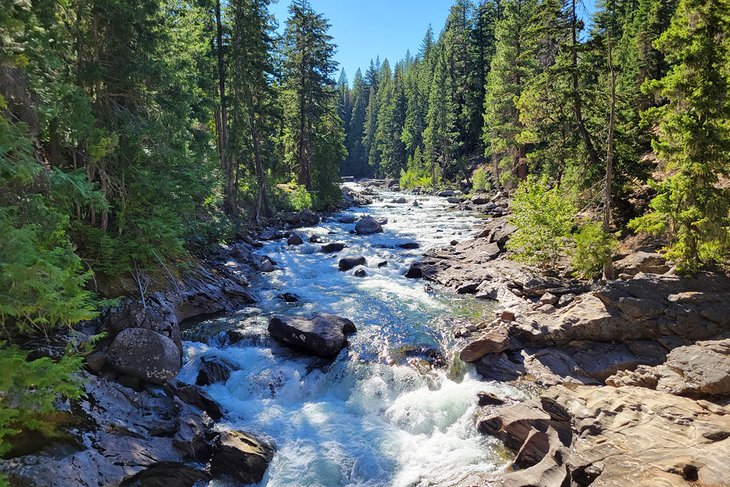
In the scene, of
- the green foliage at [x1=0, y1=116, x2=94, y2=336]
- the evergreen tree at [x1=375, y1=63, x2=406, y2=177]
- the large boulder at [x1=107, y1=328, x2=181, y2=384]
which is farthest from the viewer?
the evergreen tree at [x1=375, y1=63, x2=406, y2=177]

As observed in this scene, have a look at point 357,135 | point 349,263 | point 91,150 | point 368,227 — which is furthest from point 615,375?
point 357,135

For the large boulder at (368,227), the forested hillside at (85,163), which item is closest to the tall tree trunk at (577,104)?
the large boulder at (368,227)

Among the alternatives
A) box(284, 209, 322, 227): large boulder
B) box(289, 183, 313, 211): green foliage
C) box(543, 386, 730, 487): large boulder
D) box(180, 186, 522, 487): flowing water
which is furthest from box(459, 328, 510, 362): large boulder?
box(289, 183, 313, 211): green foliage

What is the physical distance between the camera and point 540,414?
29.1 feet

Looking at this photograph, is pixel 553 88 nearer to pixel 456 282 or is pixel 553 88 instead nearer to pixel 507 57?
pixel 456 282

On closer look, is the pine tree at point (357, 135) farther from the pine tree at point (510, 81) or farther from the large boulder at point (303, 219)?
the large boulder at point (303, 219)

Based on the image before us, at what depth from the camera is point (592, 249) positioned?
14.4 m

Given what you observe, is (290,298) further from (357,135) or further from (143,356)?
(357,135)

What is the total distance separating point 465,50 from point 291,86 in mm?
32594

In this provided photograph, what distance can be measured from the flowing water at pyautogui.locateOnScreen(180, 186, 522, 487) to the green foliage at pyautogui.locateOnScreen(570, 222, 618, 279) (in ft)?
12.2

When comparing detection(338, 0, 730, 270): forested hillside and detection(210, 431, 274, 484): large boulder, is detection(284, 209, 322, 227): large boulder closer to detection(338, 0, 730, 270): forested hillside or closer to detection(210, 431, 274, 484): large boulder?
detection(338, 0, 730, 270): forested hillside

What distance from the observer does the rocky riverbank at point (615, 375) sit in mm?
7145

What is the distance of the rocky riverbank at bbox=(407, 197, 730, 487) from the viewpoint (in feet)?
23.4

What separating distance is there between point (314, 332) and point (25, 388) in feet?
23.9
